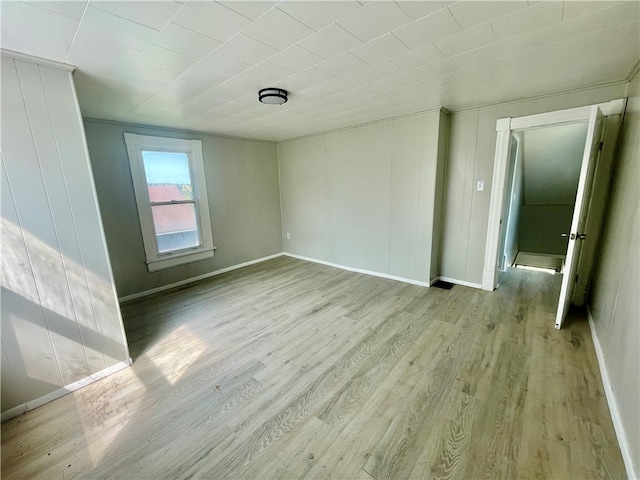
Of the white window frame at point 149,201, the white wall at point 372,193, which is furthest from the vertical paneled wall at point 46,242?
the white wall at point 372,193

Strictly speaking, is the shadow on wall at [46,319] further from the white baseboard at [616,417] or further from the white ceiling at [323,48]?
the white baseboard at [616,417]

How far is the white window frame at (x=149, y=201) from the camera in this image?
A: 3.38 metres

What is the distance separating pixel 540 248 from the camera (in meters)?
5.55

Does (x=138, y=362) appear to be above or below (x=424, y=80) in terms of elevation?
below

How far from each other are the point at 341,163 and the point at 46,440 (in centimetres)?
408

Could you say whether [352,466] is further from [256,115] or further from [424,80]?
[256,115]

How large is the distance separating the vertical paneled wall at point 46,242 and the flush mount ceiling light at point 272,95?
4.38ft

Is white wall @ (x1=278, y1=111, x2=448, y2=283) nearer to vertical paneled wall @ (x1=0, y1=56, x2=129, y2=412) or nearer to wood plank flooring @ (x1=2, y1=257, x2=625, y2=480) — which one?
wood plank flooring @ (x1=2, y1=257, x2=625, y2=480)

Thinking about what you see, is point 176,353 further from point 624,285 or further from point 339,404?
point 624,285

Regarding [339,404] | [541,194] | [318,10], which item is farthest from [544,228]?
[318,10]

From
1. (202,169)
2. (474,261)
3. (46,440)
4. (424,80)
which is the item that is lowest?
(46,440)

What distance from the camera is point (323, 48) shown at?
1.65 meters

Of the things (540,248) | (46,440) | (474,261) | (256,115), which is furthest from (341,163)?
(540,248)

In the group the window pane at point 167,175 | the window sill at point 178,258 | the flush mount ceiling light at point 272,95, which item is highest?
the flush mount ceiling light at point 272,95
